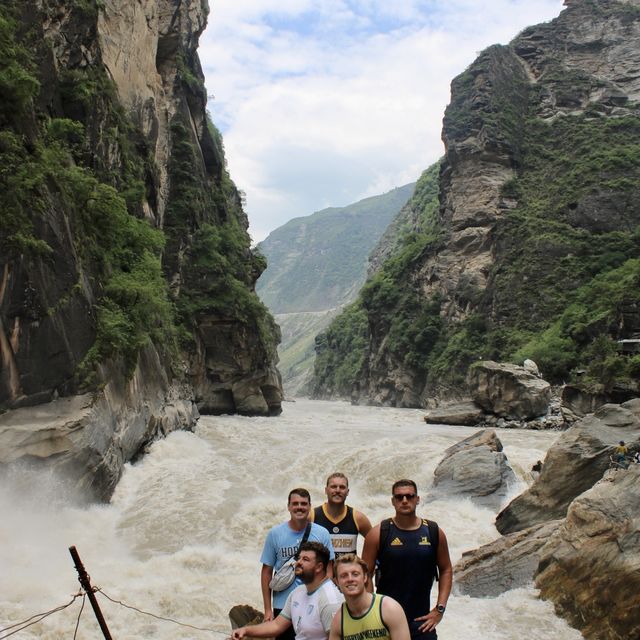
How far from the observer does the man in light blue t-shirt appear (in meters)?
4.36

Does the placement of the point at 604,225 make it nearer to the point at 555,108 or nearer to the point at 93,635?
the point at 555,108

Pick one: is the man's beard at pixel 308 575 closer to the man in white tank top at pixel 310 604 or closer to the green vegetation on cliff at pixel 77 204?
the man in white tank top at pixel 310 604

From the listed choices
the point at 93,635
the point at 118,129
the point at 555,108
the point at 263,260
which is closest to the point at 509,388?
the point at 263,260

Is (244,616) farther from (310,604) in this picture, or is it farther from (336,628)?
(336,628)

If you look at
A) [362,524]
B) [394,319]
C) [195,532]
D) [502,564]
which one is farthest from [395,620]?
[394,319]

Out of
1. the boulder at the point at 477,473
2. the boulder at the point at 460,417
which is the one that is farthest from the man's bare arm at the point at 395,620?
the boulder at the point at 460,417

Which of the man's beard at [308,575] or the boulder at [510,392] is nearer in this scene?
the man's beard at [308,575]

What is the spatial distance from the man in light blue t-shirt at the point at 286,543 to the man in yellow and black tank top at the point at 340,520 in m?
0.17

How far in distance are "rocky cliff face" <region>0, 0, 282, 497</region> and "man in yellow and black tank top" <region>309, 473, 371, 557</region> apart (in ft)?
26.9

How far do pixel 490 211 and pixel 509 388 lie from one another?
28.9 meters

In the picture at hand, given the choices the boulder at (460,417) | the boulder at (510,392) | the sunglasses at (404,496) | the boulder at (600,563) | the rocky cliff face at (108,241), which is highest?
the rocky cliff face at (108,241)

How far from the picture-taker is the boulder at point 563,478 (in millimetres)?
11711

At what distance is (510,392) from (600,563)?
26.9 m

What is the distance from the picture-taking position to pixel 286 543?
4461 millimetres
